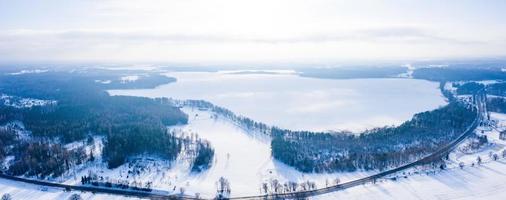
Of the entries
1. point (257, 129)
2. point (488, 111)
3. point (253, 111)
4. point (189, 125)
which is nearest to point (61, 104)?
point (189, 125)

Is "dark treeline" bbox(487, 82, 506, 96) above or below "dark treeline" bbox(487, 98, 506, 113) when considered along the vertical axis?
above

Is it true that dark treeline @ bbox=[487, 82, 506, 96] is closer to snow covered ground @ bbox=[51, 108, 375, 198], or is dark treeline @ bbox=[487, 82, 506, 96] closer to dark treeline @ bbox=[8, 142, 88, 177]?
snow covered ground @ bbox=[51, 108, 375, 198]

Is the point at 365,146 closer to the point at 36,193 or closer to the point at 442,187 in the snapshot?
the point at 442,187

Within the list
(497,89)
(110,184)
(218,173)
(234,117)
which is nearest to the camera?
(110,184)

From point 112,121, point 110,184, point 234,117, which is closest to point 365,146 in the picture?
point 234,117

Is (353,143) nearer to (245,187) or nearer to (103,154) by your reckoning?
(245,187)

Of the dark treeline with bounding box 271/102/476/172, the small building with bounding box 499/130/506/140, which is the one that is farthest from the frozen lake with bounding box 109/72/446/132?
the small building with bounding box 499/130/506/140

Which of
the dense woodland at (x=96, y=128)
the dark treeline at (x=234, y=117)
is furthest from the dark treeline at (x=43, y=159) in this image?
the dark treeline at (x=234, y=117)
